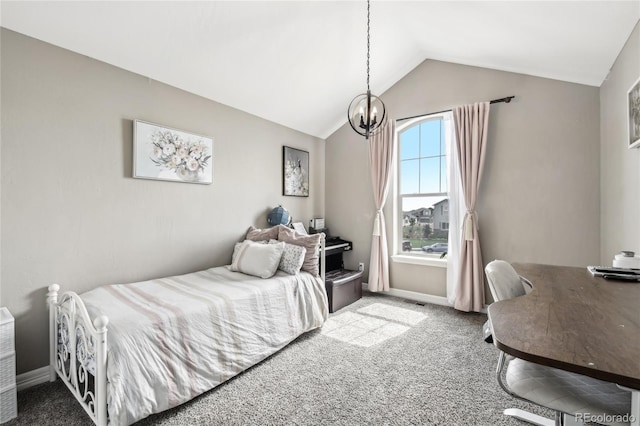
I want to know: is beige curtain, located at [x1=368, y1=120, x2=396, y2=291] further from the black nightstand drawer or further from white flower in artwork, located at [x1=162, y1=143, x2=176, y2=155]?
white flower in artwork, located at [x1=162, y1=143, x2=176, y2=155]

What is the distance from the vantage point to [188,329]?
1.88m

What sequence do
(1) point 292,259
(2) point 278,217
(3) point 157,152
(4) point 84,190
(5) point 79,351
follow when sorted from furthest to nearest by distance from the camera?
(2) point 278,217 < (1) point 292,259 < (3) point 157,152 < (4) point 84,190 < (5) point 79,351

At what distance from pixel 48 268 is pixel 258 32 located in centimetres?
252

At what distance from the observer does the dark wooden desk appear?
773 millimetres

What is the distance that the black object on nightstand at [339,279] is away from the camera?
137 inches

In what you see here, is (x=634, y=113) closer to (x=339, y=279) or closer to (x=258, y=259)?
(x=339, y=279)

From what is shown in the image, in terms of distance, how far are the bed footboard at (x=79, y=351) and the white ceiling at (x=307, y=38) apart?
190cm

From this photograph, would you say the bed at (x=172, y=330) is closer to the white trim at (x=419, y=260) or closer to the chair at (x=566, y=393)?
the white trim at (x=419, y=260)

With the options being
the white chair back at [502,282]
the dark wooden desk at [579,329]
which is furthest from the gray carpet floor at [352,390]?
the dark wooden desk at [579,329]

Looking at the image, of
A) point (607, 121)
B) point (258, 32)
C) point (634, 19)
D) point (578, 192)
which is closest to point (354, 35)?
point (258, 32)

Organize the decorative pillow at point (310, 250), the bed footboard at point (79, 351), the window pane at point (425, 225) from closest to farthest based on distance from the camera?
the bed footboard at point (79, 351)
the decorative pillow at point (310, 250)
the window pane at point (425, 225)

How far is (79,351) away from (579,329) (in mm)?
2503

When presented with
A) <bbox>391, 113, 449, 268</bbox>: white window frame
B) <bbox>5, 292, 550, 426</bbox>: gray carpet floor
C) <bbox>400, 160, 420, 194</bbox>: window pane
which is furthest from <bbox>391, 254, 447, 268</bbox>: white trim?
<bbox>5, 292, 550, 426</bbox>: gray carpet floor

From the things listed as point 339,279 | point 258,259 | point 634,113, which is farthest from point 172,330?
point 634,113
